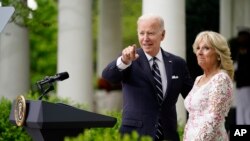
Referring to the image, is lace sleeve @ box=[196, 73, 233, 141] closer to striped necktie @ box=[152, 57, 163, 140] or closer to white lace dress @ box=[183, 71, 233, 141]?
white lace dress @ box=[183, 71, 233, 141]

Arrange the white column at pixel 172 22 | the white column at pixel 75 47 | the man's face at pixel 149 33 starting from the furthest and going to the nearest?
the white column at pixel 75 47 → the white column at pixel 172 22 → the man's face at pixel 149 33

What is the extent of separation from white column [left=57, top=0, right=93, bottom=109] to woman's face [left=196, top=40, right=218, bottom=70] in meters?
10.2

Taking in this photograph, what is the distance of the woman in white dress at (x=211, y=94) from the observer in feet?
24.3

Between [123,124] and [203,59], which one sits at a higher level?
[203,59]

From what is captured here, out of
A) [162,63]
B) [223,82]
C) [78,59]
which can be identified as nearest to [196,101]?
[223,82]

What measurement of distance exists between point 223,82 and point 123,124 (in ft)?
3.75

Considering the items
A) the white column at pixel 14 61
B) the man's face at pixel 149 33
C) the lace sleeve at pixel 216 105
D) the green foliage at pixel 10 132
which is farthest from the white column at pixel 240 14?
the lace sleeve at pixel 216 105

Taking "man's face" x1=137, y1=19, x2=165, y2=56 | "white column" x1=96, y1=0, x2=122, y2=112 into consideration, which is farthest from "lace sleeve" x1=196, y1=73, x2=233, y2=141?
"white column" x1=96, y1=0, x2=122, y2=112

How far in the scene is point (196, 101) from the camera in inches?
296

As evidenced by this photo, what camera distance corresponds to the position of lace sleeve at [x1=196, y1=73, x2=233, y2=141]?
7395mm

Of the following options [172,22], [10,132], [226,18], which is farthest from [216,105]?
[226,18]

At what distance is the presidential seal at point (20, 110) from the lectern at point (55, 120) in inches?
1.2

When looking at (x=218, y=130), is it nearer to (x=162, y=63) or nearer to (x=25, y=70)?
(x=162, y=63)

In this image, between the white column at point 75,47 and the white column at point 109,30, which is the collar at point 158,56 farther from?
the white column at point 109,30
